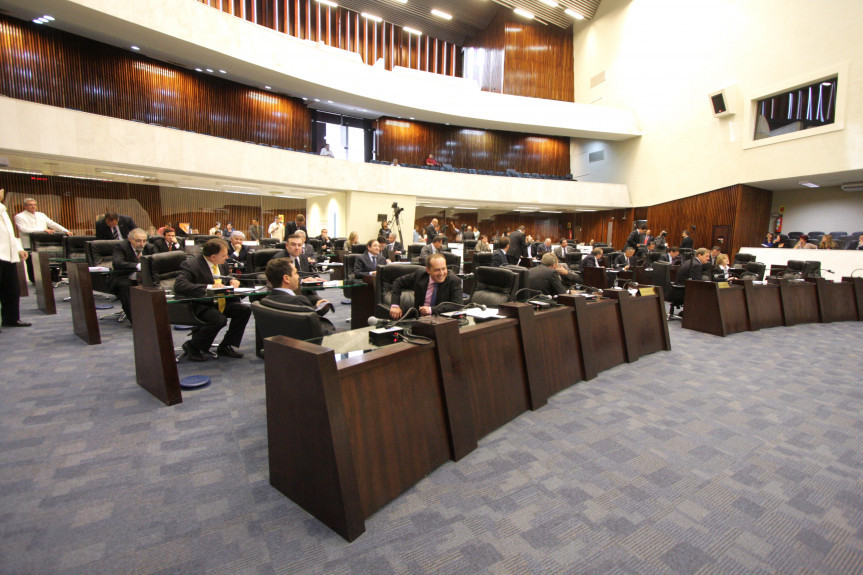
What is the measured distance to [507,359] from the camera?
2.82 meters

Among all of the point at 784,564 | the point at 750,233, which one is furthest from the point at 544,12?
the point at 784,564

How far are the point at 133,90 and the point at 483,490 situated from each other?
570 inches

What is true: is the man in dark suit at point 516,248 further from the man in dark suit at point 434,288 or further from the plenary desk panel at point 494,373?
the plenary desk panel at point 494,373

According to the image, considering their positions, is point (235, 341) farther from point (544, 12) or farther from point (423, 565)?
point (544, 12)

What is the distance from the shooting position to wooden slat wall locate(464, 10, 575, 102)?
1834 cm

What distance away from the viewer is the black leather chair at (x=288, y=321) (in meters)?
2.17

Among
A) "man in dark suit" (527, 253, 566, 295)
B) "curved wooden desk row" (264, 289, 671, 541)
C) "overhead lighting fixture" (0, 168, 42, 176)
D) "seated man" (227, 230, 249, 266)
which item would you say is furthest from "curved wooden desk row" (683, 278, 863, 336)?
"overhead lighting fixture" (0, 168, 42, 176)

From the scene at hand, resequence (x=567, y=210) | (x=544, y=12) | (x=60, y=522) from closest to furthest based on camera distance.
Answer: (x=60, y=522)
(x=544, y=12)
(x=567, y=210)

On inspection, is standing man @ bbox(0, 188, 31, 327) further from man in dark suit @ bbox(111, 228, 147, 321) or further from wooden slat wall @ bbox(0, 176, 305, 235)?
wooden slat wall @ bbox(0, 176, 305, 235)

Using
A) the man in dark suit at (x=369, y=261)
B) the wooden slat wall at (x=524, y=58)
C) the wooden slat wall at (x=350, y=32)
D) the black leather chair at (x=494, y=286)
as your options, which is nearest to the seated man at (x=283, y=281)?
the black leather chair at (x=494, y=286)

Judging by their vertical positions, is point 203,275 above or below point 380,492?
above

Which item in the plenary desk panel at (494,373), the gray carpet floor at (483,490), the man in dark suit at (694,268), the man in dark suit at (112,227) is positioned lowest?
the gray carpet floor at (483,490)

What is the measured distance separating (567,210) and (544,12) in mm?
8841

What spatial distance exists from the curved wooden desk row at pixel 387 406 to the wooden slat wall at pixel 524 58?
1869cm
